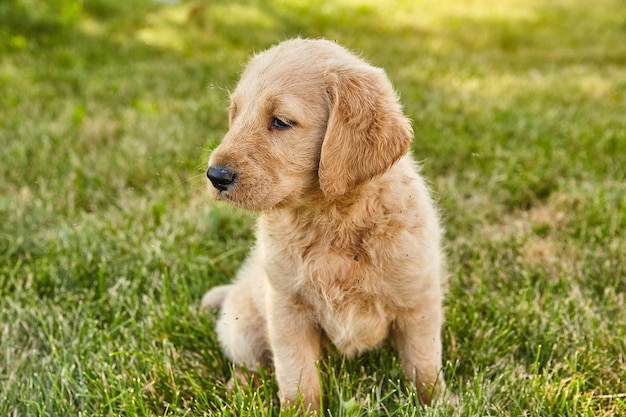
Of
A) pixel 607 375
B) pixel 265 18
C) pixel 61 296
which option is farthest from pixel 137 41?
pixel 607 375

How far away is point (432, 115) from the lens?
535cm

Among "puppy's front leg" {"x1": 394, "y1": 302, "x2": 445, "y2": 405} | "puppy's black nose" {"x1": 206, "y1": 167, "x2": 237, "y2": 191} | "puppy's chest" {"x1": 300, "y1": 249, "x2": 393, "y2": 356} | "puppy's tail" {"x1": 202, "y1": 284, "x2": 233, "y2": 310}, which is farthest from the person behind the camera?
"puppy's tail" {"x1": 202, "y1": 284, "x2": 233, "y2": 310}

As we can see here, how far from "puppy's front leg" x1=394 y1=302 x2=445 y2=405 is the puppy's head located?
0.58m

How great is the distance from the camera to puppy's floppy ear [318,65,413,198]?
2.05 metres

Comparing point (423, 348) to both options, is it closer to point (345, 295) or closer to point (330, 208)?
point (345, 295)

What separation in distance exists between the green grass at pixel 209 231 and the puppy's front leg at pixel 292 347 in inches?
4.2

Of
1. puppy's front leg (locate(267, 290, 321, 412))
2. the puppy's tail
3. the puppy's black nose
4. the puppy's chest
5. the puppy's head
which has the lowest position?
the puppy's tail

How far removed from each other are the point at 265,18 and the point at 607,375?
8257 millimetres

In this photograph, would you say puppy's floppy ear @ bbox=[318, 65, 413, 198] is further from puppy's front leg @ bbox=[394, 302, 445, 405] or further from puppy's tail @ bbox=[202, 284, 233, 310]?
puppy's tail @ bbox=[202, 284, 233, 310]

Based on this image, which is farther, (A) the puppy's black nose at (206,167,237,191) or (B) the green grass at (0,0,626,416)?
(B) the green grass at (0,0,626,416)

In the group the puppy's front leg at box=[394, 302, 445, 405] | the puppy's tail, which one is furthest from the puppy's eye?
the puppy's tail

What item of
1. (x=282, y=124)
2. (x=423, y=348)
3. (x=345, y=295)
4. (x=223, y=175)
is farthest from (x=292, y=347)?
(x=282, y=124)

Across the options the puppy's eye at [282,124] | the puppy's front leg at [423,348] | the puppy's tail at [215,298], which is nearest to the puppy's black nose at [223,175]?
the puppy's eye at [282,124]

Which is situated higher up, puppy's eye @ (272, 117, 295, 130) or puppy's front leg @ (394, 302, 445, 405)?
puppy's eye @ (272, 117, 295, 130)
